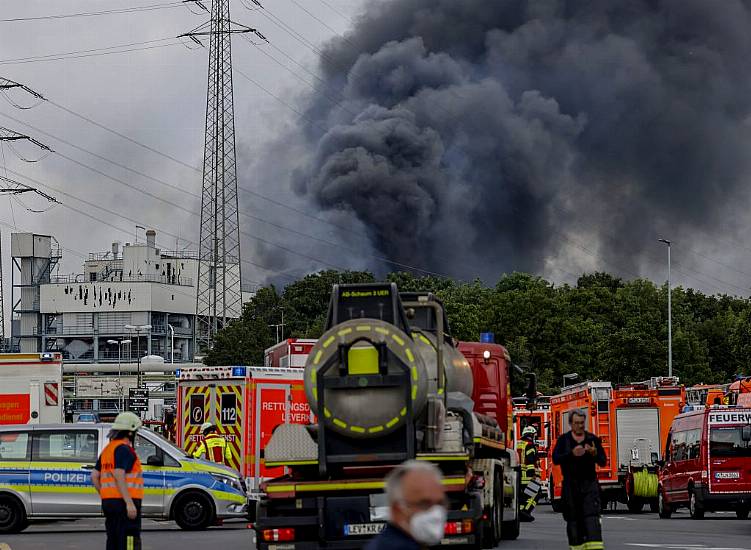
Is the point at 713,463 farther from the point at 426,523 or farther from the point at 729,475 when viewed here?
the point at 426,523

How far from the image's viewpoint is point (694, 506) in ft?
98.8

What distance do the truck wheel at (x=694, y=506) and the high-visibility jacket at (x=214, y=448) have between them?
30.5ft

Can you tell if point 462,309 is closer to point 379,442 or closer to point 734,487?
point 734,487

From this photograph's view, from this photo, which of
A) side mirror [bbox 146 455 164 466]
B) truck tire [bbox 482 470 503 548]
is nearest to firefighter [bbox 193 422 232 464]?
side mirror [bbox 146 455 164 466]

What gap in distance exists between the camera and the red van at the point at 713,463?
29453mm

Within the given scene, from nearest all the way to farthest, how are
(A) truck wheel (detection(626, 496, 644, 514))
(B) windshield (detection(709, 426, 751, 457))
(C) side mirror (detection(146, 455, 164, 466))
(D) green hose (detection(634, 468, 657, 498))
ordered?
(C) side mirror (detection(146, 455, 164, 466)) < (B) windshield (detection(709, 426, 751, 457)) < (D) green hose (detection(634, 468, 657, 498)) < (A) truck wheel (detection(626, 496, 644, 514))

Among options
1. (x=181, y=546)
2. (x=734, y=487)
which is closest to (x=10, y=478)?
(x=181, y=546)

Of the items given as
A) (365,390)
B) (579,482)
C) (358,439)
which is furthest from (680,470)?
(365,390)

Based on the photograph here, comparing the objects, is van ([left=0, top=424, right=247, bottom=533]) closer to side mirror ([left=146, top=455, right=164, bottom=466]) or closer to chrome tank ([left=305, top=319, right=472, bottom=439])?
side mirror ([left=146, top=455, right=164, bottom=466])

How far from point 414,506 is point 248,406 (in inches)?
880

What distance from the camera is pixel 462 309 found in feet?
288

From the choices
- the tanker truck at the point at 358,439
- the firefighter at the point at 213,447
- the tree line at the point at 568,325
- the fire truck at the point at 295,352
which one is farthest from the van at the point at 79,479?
the tree line at the point at 568,325

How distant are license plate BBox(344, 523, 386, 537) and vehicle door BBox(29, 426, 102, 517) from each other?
10.1 metres

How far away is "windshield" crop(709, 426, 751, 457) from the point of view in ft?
97.1
